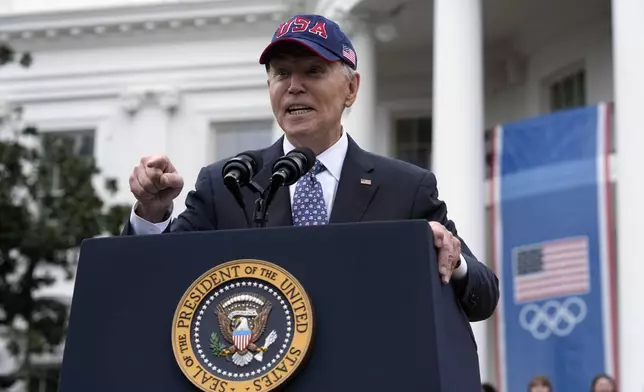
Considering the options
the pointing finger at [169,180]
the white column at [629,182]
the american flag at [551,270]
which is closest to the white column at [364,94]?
the american flag at [551,270]

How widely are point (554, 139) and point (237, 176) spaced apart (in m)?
13.8

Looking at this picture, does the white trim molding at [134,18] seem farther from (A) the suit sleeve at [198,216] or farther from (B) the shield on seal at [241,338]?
(B) the shield on seal at [241,338]

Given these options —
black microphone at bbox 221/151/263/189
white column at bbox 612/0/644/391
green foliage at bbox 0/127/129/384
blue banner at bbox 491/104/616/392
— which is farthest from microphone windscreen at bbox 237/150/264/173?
green foliage at bbox 0/127/129/384

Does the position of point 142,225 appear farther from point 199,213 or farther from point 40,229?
point 40,229

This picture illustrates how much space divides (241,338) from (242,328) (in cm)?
2

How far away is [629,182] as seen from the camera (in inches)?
567

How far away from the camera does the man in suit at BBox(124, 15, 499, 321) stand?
2.83 meters

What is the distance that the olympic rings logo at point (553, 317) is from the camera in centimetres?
1488

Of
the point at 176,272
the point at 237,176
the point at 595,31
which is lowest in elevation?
the point at 176,272

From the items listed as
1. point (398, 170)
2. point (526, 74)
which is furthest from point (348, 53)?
point (526, 74)

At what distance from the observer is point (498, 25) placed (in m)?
21.2

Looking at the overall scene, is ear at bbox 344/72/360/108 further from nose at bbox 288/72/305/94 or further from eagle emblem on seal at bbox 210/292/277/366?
eagle emblem on seal at bbox 210/292/277/366

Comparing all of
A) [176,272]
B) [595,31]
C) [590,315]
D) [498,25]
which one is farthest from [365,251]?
[498,25]

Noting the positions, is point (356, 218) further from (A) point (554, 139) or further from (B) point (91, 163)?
(B) point (91, 163)
